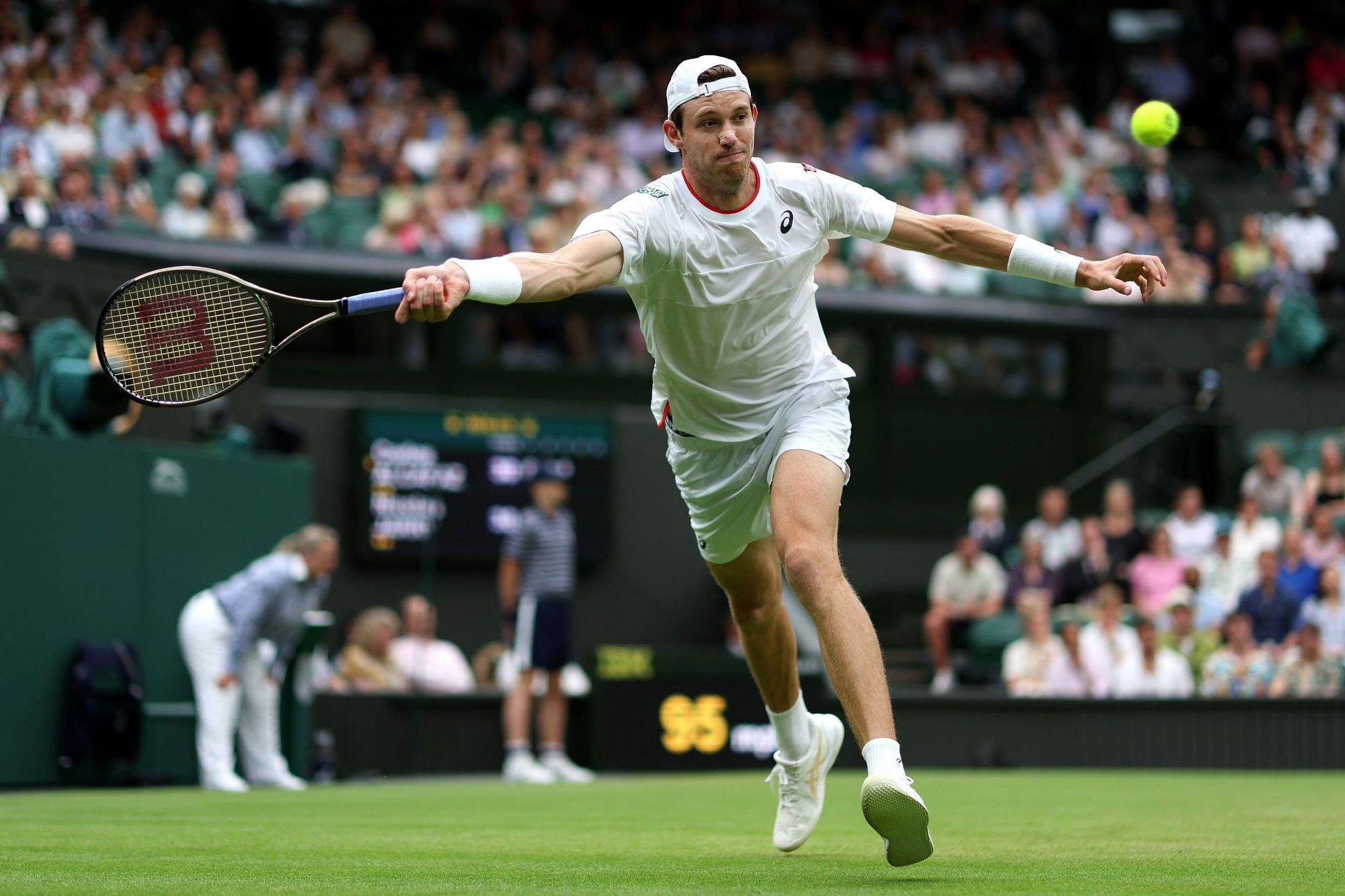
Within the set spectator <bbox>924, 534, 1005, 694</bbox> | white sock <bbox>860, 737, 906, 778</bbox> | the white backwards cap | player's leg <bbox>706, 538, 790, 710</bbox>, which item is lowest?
spectator <bbox>924, 534, 1005, 694</bbox>

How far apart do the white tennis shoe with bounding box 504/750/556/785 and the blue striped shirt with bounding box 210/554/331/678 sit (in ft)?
6.76

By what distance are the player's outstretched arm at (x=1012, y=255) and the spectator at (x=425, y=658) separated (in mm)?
9822

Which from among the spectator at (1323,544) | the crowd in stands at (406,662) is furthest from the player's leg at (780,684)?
the spectator at (1323,544)

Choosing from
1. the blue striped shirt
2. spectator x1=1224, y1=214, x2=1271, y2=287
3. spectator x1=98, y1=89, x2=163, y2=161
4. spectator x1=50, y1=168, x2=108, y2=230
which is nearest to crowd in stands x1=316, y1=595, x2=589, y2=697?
the blue striped shirt

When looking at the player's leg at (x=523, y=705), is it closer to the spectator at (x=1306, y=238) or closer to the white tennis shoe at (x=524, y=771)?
the white tennis shoe at (x=524, y=771)

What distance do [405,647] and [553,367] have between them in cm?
346

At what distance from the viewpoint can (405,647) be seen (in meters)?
15.5

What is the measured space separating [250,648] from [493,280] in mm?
7626

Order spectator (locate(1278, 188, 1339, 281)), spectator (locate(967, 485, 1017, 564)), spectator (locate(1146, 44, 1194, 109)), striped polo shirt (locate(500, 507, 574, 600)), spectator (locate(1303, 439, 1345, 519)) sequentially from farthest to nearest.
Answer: spectator (locate(1146, 44, 1194, 109)) < spectator (locate(1278, 188, 1339, 281)) < spectator (locate(967, 485, 1017, 564)) < spectator (locate(1303, 439, 1345, 519)) < striped polo shirt (locate(500, 507, 574, 600))

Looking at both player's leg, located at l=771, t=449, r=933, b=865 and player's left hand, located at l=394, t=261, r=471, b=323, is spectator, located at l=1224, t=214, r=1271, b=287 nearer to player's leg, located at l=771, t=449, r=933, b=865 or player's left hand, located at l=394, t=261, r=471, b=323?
player's leg, located at l=771, t=449, r=933, b=865

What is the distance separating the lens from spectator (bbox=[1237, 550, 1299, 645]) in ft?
49.6

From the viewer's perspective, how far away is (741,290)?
19.0ft

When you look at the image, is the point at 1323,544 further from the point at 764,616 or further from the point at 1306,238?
the point at 764,616

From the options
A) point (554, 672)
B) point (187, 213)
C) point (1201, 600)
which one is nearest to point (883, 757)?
point (554, 672)
